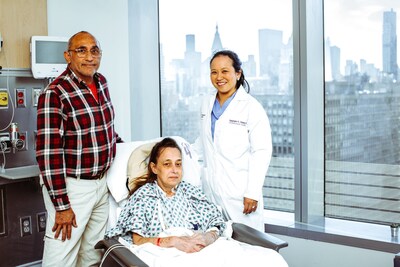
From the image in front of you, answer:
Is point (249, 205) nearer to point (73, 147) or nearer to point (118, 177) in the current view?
point (118, 177)

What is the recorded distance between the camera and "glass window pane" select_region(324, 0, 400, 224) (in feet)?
9.76

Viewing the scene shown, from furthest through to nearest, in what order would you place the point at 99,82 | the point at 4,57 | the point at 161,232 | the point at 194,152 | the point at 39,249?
the point at 39,249
the point at 4,57
the point at 194,152
the point at 99,82
the point at 161,232

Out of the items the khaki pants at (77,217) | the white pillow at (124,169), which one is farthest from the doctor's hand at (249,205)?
the khaki pants at (77,217)

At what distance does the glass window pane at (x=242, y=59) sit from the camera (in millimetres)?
3383

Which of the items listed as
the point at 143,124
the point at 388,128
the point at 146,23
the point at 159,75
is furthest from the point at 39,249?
the point at 388,128

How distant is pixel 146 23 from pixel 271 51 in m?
1.22

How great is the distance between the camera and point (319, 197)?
3.31m

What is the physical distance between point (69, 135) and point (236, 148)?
85cm

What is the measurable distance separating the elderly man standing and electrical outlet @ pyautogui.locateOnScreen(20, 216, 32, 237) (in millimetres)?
1004

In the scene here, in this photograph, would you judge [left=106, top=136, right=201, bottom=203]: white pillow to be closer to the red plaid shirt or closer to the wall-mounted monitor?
the red plaid shirt

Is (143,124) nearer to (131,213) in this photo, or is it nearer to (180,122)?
(180,122)


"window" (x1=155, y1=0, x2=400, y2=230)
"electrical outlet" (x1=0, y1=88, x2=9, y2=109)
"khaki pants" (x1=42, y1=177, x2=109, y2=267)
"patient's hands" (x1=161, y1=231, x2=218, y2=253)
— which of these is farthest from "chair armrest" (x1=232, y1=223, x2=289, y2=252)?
"electrical outlet" (x1=0, y1=88, x2=9, y2=109)

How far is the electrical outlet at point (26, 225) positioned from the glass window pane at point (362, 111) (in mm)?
2004

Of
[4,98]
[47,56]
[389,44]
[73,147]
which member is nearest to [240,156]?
[73,147]
